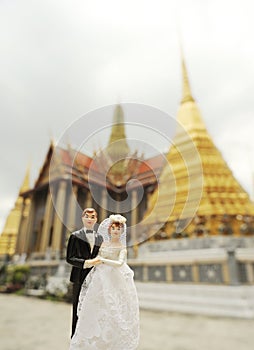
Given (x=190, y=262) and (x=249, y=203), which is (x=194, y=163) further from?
(x=190, y=262)

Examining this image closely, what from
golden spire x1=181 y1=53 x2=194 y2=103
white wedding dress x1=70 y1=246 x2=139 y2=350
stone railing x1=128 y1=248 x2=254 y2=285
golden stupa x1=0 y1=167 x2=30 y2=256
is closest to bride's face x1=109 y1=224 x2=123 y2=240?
white wedding dress x1=70 y1=246 x2=139 y2=350

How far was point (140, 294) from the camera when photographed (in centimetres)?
862

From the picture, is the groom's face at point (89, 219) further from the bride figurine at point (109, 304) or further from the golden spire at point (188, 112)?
the golden spire at point (188, 112)

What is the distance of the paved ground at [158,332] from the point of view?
4.09m

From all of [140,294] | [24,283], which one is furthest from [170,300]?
[24,283]

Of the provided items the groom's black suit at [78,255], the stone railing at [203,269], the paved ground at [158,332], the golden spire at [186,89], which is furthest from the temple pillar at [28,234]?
the groom's black suit at [78,255]

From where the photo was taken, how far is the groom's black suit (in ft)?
7.02

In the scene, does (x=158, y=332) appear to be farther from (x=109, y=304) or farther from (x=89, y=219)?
(x=89, y=219)

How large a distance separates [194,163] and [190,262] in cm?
517

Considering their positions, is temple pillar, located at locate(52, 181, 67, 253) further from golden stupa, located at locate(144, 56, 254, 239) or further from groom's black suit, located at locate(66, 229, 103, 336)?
groom's black suit, located at locate(66, 229, 103, 336)

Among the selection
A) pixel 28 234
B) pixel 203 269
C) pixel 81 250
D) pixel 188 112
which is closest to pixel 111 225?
pixel 81 250

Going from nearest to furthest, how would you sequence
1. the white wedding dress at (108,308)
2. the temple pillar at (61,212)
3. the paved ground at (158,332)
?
the white wedding dress at (108,308) < the paved ground at (158,332) < the temple pillar at (61,212)

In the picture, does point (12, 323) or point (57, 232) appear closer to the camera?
point (12, 323)

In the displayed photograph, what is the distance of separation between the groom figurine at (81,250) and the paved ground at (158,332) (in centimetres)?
258
